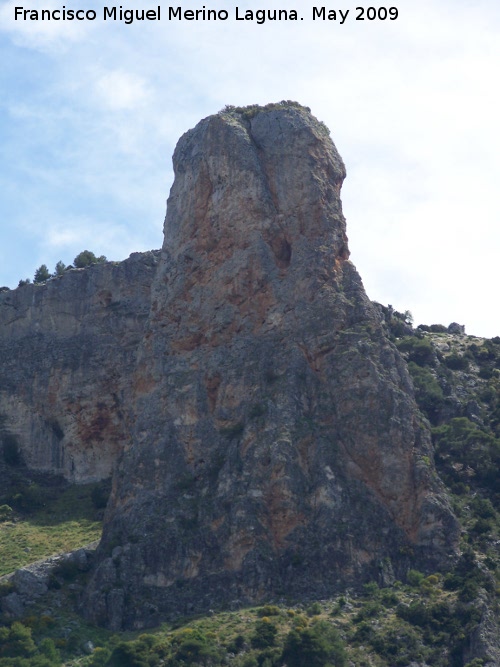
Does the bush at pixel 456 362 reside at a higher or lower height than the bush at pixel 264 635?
higher

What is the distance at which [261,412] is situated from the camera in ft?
202

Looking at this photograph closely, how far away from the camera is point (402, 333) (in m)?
80.8

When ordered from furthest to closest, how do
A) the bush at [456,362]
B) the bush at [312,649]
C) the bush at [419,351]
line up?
the bush at [456,362] < the bush at [419,351] < the bush at [312,649]

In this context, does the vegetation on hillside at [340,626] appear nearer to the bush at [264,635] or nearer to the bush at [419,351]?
the bush at [264,635]

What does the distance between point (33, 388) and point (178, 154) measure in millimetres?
15766

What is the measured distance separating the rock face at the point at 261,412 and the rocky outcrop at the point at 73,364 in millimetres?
10279

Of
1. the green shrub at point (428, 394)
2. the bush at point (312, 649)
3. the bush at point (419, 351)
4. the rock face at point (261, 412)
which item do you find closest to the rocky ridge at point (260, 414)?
the rock face at point (261, 412)

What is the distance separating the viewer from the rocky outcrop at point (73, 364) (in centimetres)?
7631

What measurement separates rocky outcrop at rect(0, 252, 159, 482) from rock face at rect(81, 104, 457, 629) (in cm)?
1028

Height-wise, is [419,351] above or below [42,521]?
above

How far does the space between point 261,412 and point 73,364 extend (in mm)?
19421

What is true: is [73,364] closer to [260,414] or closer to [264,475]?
[260,414]

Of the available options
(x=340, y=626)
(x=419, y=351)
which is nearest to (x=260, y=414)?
(x=340, y=626)

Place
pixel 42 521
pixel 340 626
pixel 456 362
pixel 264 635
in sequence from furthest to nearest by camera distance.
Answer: pixel 456 362 < pixel 42 521 < pixel 340 626 < pixel 264 635
